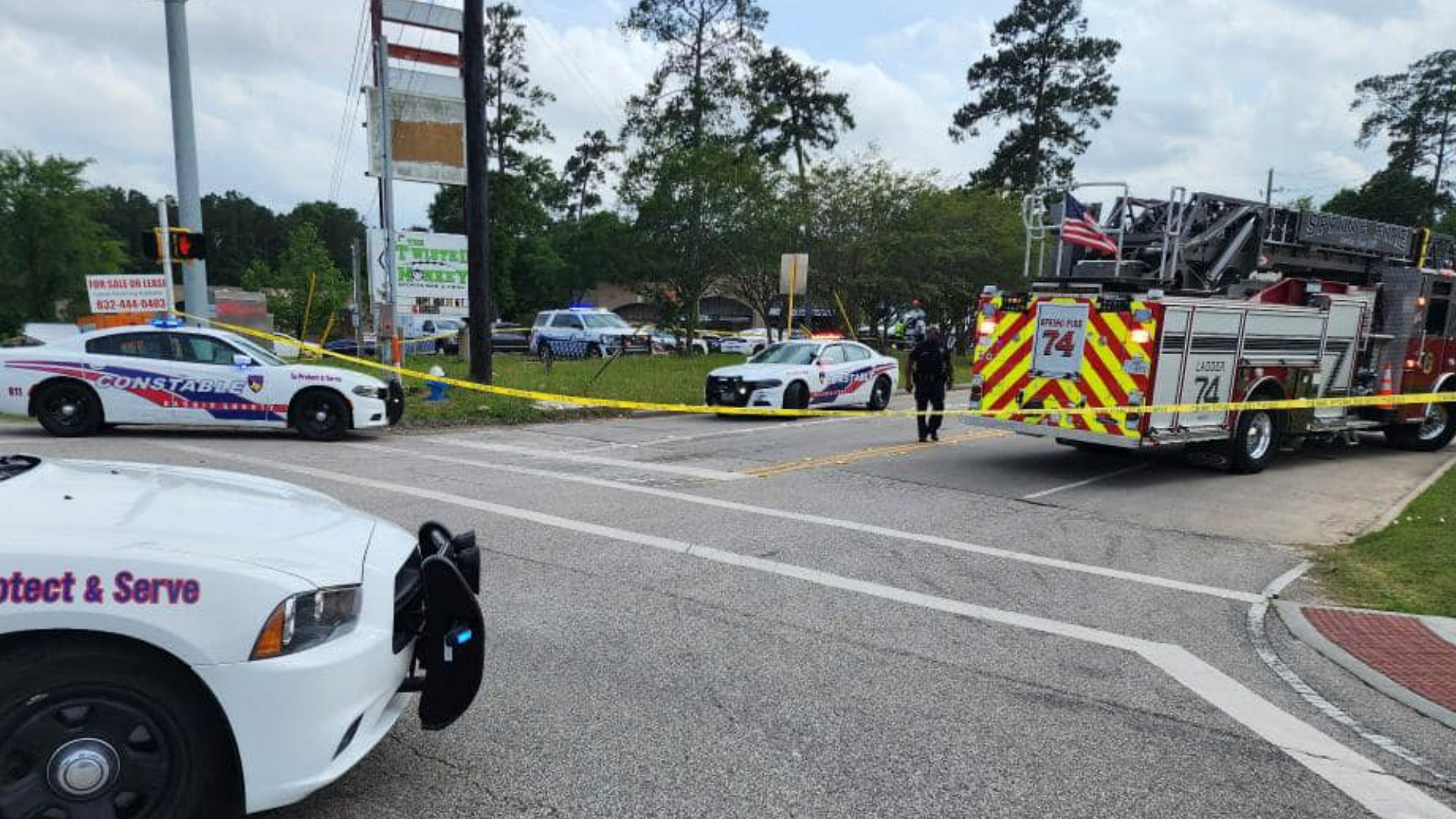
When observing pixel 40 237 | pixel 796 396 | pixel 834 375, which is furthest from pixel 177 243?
pixel 40 237

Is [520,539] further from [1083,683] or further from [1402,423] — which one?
[1402,423]

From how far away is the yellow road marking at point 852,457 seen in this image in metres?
10.8

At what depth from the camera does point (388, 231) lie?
16203 mm

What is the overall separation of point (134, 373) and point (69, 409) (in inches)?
37.5

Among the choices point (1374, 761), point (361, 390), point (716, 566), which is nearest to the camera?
point (1374, 761)

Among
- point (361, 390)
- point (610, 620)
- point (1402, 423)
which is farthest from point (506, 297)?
point (610, 620)

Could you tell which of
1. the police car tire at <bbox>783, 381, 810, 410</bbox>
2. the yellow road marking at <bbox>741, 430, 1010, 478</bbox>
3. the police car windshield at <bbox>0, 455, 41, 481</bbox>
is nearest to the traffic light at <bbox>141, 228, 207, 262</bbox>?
the police car tire at <bbox>783, 381, 810, 410</bbox>

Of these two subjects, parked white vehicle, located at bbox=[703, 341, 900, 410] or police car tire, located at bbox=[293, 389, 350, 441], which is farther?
parked white vehicle, located at bbox=[703, 341, 900, 410]

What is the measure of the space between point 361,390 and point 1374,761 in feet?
37.7

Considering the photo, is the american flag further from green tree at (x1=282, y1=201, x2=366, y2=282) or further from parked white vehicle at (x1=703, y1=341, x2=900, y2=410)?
green tree at (x1=282, y1=201, x2=366, y2=282)

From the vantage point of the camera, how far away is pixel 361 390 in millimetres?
12172

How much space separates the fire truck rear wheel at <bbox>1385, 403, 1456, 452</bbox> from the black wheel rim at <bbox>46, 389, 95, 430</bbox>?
18388mm

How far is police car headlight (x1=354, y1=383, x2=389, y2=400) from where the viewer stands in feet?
39.9

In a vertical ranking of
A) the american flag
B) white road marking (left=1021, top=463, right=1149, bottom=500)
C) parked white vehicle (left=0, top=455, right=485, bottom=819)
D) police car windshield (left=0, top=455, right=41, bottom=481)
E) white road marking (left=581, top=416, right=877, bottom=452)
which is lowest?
white road marking (left=581, top=416, right=877, bottom=452)
